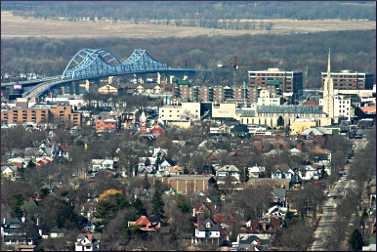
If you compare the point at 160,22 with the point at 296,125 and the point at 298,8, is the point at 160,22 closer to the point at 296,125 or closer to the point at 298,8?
the point at 298,8

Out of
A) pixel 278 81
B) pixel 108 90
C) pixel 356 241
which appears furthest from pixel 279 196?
pixel 278 81

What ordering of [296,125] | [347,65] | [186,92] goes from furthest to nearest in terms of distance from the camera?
[347,65] → [186,92] → [296,125]

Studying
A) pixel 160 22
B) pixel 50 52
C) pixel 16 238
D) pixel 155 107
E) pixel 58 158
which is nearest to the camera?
pixel 16 238

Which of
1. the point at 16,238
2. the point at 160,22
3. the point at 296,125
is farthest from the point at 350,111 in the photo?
the point at 160,22

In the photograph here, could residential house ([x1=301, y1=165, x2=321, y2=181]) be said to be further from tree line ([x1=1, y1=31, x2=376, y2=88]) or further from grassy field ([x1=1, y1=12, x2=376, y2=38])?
grassy field ([x1=1, y1=12, x2=376, y2=38])

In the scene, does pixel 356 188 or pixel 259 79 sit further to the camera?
pixel 259 79

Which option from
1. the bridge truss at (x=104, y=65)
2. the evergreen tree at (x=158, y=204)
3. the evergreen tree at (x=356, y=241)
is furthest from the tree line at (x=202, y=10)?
the evergreen tree at (x=356, y=241)

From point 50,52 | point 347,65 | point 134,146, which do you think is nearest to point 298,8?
point 50,52
